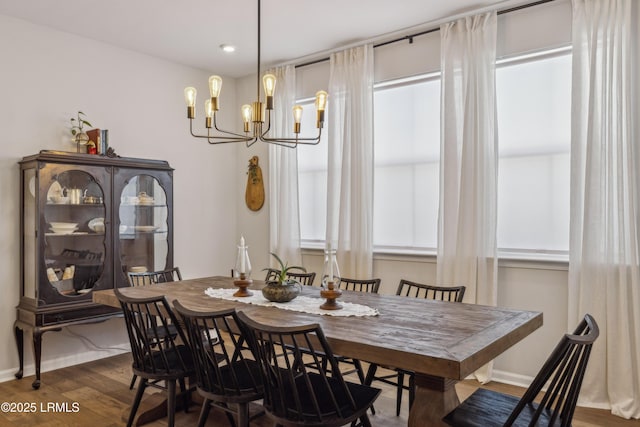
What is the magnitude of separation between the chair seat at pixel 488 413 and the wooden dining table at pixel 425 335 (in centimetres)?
5

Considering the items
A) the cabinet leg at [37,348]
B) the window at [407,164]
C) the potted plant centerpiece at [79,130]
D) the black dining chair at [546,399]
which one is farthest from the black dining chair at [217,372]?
the potted plant centerpiece at [79,130]

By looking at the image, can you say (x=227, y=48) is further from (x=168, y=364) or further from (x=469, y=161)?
(x=168, y=364)

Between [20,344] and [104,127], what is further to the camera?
[104,127]

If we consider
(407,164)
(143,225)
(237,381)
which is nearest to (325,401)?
(237,381)

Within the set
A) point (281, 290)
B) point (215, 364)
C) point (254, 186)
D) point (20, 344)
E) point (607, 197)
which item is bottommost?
point (20, 344)

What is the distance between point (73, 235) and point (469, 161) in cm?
315

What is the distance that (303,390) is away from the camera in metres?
2.19

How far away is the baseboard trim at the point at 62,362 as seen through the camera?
12.3 feet

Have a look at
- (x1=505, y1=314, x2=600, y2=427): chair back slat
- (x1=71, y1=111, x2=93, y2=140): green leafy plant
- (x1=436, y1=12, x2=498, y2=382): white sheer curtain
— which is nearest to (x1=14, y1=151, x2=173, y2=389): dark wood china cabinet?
(x1=71, y1=111, x2=93, y2=140): green leafy plant

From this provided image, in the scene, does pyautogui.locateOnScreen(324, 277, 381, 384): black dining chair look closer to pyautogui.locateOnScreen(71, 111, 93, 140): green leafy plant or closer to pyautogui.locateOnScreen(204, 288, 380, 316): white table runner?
pyautogui.locateOnScreen(204, 288, 380, 316): white table runner

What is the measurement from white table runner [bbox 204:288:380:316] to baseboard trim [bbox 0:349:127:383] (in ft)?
5.88

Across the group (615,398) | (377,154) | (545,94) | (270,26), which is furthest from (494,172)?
(270,26)

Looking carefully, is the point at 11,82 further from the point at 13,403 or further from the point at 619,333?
the point at 619,333

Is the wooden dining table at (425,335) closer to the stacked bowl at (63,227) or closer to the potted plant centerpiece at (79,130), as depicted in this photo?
the stacked bowl at (63,227)
